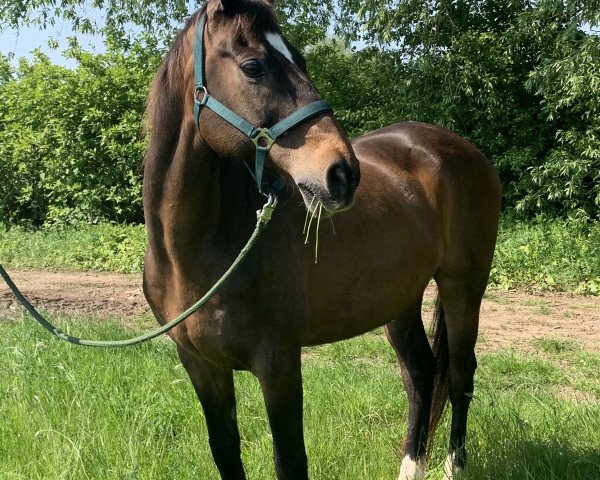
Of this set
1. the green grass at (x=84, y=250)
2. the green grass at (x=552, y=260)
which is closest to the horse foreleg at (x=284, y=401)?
the green grass at (x=552, y=260)

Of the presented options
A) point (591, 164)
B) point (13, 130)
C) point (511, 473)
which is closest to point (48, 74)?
point (13, 130)

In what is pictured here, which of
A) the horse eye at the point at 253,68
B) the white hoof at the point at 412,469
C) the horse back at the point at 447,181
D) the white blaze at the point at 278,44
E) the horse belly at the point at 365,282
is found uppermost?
the white blaze at the point at 278,44

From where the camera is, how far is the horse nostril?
1748 mm

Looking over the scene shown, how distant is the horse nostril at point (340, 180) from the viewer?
5.74ft

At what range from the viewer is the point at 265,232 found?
7.41ft

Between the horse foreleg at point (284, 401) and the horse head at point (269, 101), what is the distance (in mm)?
655

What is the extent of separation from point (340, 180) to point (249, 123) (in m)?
0.34

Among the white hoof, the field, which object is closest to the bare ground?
the field

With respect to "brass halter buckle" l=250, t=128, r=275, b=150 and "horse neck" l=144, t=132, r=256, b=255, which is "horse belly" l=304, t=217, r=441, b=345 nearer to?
"horse neck" l=144, t=132, r=256, b=255

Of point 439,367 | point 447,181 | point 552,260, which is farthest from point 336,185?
point 552,260

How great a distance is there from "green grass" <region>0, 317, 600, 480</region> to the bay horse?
0.29 meters

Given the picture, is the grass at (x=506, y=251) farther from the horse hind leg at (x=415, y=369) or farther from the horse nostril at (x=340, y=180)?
the horse nostril at (x=340, y=180)

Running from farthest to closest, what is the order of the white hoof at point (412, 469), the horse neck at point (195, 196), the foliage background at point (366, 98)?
the foliage background at point (366, 98), the white hoof at point (412, 469), the horse neck at point (195, 196)

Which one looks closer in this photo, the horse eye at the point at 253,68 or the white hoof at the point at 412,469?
the horse eye at the point at 253,68
